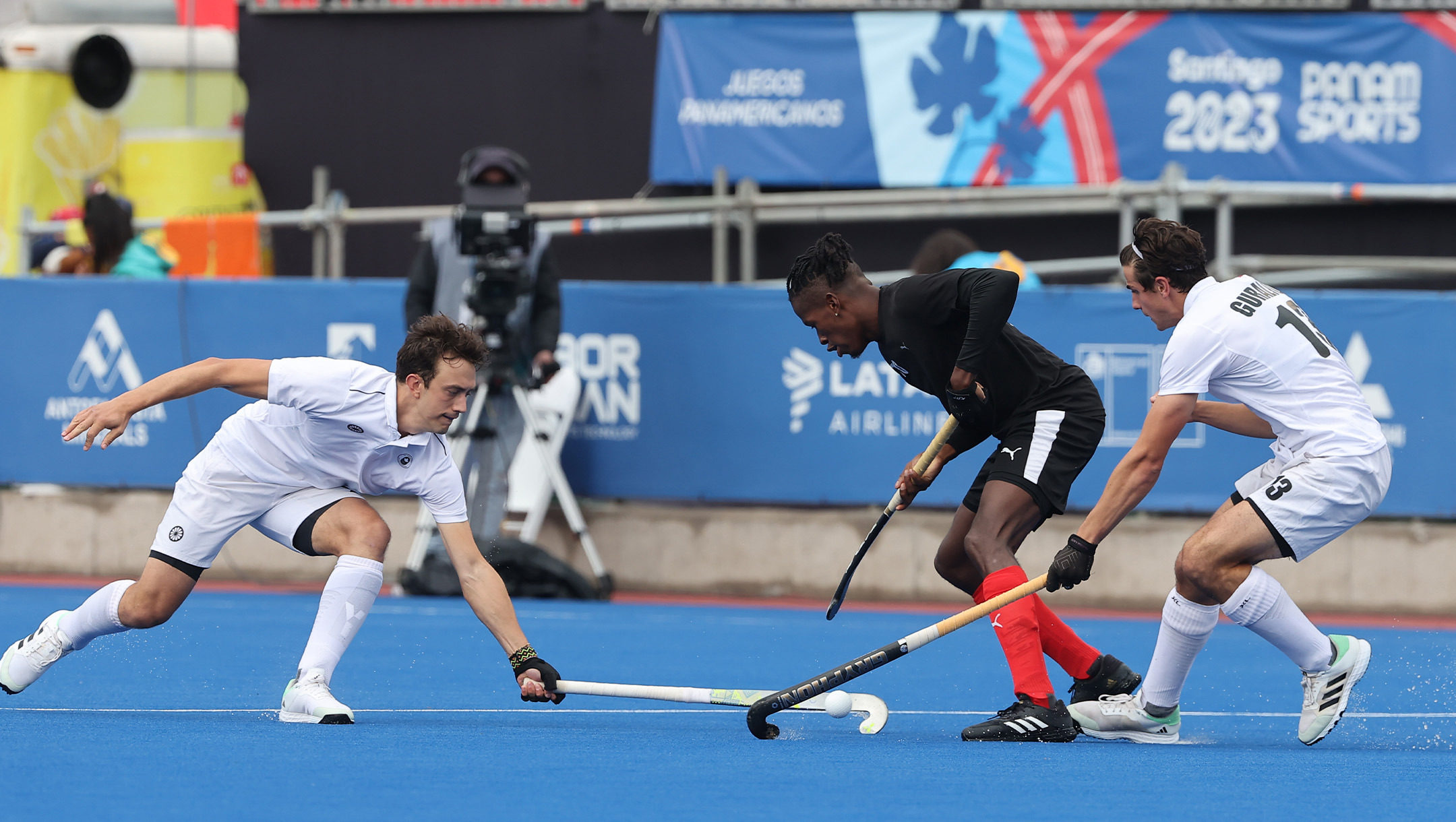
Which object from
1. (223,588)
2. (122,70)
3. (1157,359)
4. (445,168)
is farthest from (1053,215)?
(122,70)

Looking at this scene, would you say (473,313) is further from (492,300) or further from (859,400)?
(859,400)

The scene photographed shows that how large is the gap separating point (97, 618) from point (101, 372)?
5753mm

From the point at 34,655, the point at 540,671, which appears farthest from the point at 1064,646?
the point at 34,655

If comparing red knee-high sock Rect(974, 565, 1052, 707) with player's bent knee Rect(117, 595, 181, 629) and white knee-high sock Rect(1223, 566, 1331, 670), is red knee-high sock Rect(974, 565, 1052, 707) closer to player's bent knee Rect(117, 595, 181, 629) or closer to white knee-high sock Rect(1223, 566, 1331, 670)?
white knee-high sock Rect(1223, 566, 1331, 670)

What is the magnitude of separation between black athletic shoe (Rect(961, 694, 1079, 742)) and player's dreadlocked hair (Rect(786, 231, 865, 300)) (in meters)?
1.52

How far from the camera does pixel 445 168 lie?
14.1m

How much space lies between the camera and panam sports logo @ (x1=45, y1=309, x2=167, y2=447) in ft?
36.6

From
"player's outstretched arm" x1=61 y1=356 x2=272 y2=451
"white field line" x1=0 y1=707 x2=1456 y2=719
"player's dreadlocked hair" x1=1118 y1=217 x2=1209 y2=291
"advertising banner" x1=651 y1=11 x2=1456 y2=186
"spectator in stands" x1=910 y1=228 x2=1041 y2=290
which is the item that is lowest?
"white field line" x1=0 y1=707 x2=1456 y2=719

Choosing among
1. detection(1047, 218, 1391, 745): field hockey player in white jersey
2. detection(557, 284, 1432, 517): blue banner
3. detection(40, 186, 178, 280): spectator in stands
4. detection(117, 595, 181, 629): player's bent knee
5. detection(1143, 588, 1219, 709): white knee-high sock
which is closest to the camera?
detection(1047, 218, 1391, 745): field hockey player in white jersey

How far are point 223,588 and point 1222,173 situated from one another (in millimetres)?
7216

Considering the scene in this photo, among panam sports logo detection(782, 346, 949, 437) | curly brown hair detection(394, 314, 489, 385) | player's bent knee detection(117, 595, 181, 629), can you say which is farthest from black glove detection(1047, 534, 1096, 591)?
panam sports logo detection(782, 346, 949, 437)

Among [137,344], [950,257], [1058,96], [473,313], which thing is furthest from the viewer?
[1058,96]

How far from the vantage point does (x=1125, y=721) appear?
589 centimetres

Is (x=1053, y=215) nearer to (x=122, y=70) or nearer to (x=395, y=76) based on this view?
(x=395, y=76)
